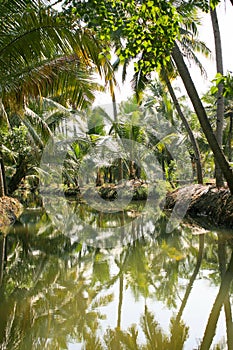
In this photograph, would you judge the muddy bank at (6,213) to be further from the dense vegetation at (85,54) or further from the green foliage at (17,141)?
the green foliage at (17,141)

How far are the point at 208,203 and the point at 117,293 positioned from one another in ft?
27.9

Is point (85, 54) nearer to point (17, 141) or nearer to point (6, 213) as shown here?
point (6, 213)

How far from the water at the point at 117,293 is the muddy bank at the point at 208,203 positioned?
1.79m

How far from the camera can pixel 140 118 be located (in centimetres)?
2378

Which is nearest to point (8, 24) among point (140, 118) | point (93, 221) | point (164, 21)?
point (164, 21)

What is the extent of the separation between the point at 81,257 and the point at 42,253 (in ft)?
2.78

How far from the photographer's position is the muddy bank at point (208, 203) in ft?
35.1

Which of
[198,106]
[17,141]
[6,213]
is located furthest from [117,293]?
[17,141]

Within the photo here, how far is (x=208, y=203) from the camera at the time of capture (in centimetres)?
1285

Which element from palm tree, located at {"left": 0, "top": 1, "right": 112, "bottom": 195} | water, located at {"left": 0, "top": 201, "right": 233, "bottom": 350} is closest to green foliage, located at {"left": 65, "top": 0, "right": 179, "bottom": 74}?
palm tree, located at {"left": 0, "top": 1, "right": 112, "bottom": 195}

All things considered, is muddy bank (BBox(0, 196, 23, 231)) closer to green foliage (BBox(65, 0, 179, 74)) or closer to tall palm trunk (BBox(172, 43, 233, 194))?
tall palm trunk (BBox(172, 43, 233, 194))

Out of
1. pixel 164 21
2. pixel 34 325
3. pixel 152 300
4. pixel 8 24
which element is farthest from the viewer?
pixel 8 24

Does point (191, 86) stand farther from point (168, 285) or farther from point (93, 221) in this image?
point (93, 221)

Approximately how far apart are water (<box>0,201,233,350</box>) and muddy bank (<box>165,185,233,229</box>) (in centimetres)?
179
